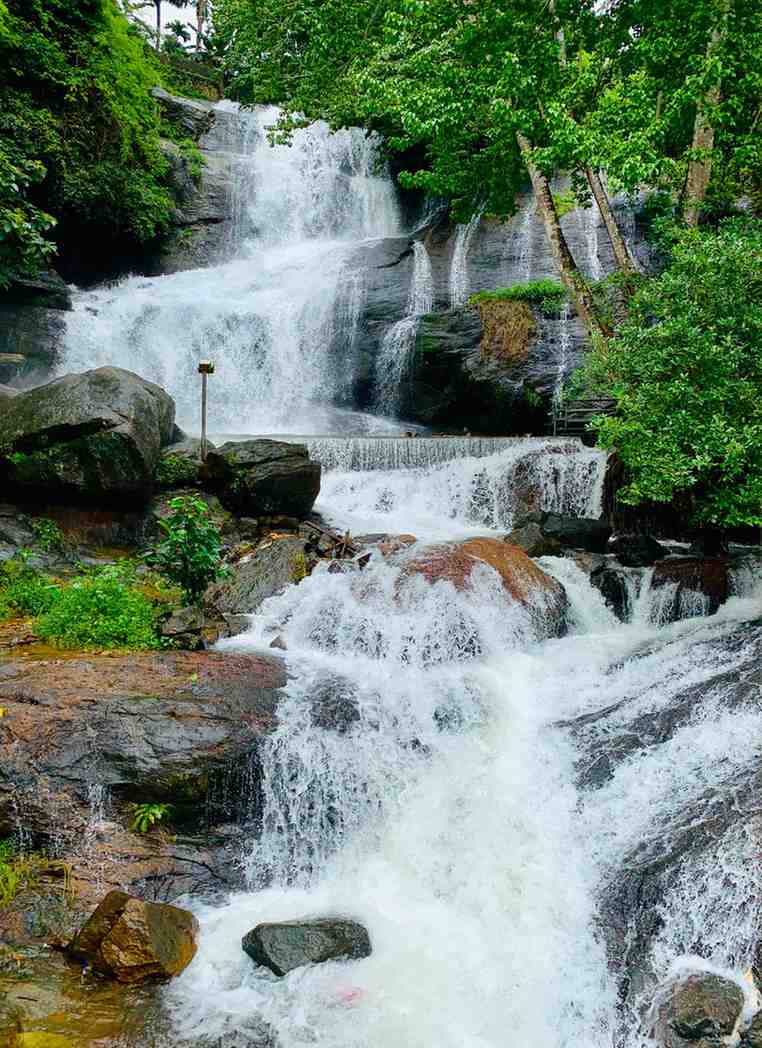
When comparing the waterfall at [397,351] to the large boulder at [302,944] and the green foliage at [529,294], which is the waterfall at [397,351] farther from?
the large boulder at [302,944]

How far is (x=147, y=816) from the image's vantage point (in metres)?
5.87

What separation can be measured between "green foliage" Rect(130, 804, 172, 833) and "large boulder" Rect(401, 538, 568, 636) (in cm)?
414

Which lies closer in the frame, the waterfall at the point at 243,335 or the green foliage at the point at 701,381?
the green foliage at the point at 701,381

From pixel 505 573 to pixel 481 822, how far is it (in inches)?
150

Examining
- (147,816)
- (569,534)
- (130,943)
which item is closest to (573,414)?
(569,534)

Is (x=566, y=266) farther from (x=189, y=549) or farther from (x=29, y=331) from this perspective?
(x=29, y=331)

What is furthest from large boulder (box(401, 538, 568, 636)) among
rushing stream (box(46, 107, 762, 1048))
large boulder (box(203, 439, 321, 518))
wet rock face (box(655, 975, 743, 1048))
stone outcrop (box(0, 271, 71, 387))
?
stone outcrop (box(0, 271, 71, 387))

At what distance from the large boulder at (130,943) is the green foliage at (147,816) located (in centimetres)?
95

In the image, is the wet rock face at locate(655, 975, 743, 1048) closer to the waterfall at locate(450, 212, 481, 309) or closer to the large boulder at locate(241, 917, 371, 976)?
the large boulder at locate(241, 917, 371, 976)

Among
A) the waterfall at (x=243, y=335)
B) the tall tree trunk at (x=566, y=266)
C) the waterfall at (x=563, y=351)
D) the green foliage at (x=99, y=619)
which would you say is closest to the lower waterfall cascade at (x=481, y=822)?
the green foliage at (x=99, y=619)

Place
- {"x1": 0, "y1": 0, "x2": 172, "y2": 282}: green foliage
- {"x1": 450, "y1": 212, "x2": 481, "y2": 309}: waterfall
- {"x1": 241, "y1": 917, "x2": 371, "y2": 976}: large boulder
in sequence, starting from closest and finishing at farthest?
{"x1": 241, "y1": 917, "x2": 371, "y2": 976}: large boulder < {"x1": 0, "y1": 0, "x2": 172, "y2": 282}: green foliage < {"x1": 450, "y1": 212, "x2": 481, "y2": 309}: waterfall

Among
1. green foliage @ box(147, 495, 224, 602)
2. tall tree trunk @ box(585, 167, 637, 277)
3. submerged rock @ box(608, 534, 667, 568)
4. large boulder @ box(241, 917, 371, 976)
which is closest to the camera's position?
large boulder @ box(241, 917, 371, 976)

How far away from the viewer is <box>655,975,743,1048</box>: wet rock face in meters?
3.97

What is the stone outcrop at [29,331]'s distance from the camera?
17.8m
